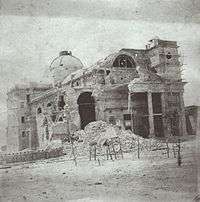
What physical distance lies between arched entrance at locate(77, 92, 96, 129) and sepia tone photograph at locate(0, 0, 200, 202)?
0.04ft

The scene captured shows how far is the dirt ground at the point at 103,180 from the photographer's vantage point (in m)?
3.51

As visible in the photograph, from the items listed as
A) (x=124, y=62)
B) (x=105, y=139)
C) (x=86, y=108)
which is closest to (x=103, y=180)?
(x=105, y=139)

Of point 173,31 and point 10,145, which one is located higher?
point 173,31

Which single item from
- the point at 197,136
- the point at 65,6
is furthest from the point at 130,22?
the point at 197,136

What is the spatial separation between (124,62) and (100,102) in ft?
1.64

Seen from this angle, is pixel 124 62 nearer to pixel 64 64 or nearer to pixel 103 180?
pixel 64 64

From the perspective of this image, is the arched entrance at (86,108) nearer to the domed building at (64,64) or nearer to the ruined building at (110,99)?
the ruined building at (110,99)

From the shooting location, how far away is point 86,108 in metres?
4.05

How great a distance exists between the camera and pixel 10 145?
368 cm

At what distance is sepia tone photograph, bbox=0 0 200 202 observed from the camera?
11.9 feet

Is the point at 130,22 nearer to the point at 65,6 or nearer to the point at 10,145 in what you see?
the point at 65,6

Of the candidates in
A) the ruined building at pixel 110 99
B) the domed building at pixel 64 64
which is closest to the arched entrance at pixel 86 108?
the ruined building at pixel 110 99

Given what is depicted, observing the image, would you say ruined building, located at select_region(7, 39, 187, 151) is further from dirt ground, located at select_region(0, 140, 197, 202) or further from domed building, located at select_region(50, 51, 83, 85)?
dirt ground, located at select_region(0, 140, 197, 202)

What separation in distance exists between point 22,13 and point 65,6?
441 millimetres
